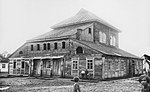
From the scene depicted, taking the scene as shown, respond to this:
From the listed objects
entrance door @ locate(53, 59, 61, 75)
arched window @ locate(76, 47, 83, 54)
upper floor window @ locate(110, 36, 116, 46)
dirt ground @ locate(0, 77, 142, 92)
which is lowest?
dirt ground @ locate(0, 77, 142, 92)

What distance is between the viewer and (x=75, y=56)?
2388cm

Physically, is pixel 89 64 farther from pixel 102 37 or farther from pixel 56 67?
pixel 102 37

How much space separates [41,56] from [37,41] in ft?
9.18

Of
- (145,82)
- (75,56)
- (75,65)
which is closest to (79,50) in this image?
(75,56)

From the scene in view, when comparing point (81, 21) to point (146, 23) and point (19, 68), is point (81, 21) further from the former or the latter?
point (146, 23)

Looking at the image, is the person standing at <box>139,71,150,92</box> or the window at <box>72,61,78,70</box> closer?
the person standing at <box>139,71,150,92</box>

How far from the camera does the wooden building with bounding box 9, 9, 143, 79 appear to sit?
22.5 meters

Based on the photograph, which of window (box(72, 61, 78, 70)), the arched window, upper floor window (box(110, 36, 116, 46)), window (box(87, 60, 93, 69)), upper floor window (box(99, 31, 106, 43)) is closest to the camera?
window (box(87, 60, 93, 69))

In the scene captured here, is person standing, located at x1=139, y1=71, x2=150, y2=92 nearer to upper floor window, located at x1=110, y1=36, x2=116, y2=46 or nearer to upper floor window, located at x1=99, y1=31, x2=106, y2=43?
upper floor window, located at x1=99, y1=31, x2=106, y2=43

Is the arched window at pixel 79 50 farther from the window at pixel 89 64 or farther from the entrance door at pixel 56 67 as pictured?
the entrance door at pixel 56 67

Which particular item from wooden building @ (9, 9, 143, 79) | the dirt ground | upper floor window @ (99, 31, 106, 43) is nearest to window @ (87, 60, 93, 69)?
wooden building @ (9, 9, 143, 79)

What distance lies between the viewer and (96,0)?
11.6 m

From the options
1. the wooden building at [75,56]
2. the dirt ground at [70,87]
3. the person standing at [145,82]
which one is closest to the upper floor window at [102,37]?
the wooden building at [75,56]

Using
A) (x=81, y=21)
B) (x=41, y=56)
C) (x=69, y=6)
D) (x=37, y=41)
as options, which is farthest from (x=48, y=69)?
(x=69, y=6)
